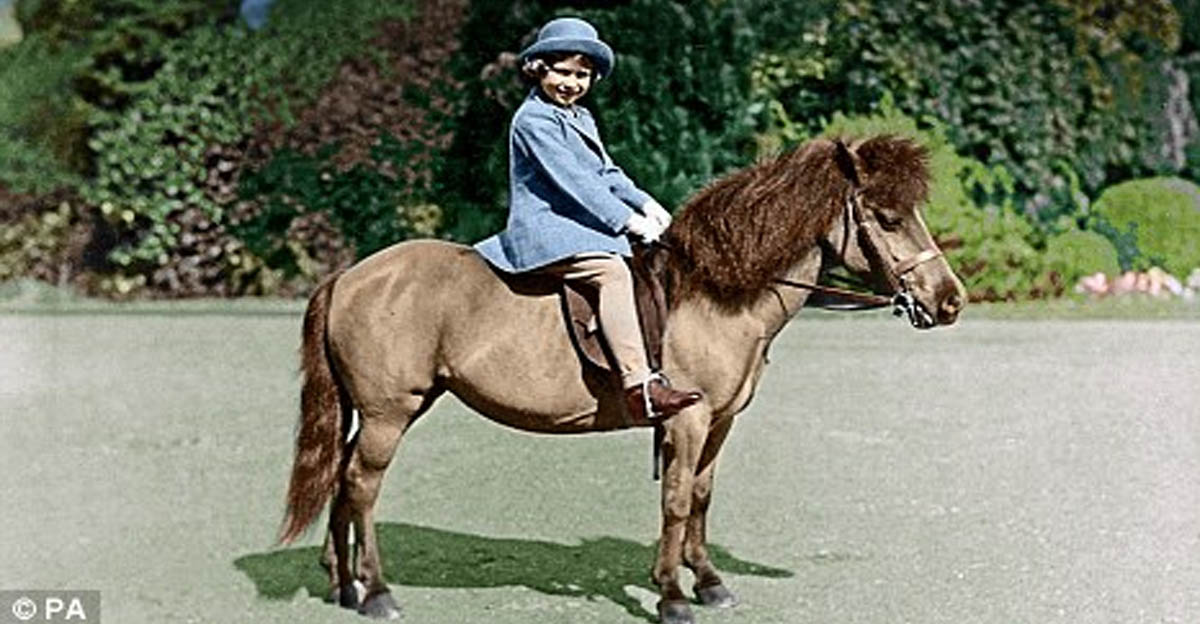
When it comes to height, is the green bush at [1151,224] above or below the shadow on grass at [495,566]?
below

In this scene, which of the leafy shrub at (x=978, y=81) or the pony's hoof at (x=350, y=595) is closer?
the pony's hoof at (x=350, y=595)

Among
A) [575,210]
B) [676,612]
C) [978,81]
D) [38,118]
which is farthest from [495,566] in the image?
[38,118]

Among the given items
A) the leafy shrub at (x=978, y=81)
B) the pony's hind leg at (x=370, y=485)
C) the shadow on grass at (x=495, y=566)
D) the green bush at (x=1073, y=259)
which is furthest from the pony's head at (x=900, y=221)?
the green bush at (x=1073, y=259)

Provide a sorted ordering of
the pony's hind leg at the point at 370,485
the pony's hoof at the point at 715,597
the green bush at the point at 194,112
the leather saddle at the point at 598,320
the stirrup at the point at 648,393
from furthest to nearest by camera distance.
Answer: the green bush at the point at 194,112 → the pony's hoof at the point at 715,597 → the pony's hind leg at the point at 370,485 → the leather saddle at the point at 598,320 → the stirrup at the point at 648,393

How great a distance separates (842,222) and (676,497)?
32.9 inches

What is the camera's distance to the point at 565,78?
14.4 ft

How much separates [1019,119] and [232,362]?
23.9 ft

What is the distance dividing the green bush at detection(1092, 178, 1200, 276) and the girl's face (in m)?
10.5

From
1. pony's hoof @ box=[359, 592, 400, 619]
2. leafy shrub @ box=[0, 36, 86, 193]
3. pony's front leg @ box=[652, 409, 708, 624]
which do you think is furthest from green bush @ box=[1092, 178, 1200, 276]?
pony's hoof @ box=[359, 592, 400, 619]

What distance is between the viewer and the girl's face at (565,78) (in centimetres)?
438

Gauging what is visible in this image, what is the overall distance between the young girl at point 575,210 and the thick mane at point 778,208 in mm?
147

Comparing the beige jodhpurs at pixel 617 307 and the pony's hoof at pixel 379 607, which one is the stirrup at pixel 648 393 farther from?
the pony's hoof at pixel 379 607

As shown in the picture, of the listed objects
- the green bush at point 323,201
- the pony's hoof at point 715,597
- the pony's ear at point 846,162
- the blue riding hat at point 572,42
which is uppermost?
the blue riding hat at point 572,42

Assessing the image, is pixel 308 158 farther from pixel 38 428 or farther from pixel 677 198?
pixel 38 428
